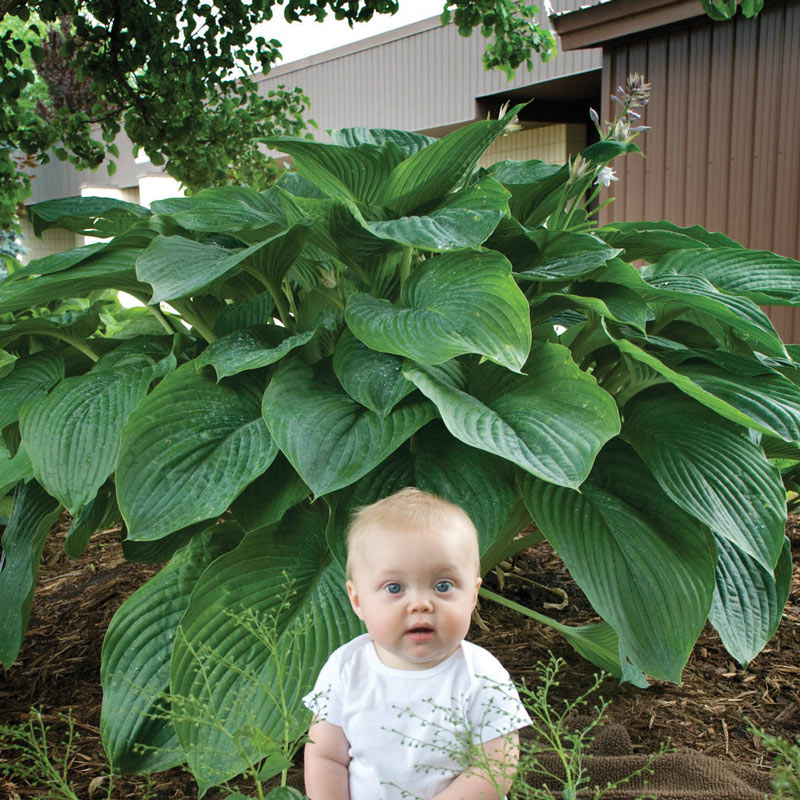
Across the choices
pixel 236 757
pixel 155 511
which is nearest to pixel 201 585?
pixel 155 511

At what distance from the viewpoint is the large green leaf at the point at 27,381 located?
2066 mm

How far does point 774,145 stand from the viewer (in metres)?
6.28

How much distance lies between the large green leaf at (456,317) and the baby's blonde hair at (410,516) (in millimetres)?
346

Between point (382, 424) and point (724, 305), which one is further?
point (724, 305)

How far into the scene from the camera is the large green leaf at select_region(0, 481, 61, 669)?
6.17 ft

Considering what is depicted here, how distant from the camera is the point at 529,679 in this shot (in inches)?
76.7

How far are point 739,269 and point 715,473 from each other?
733mm

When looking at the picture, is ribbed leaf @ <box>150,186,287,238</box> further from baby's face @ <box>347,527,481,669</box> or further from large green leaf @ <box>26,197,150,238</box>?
baby's face @ <box>347,527,481,669</box>

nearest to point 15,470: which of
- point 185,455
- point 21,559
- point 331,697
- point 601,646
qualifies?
point 21,559

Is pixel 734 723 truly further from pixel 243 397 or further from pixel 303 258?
pixel 303 258

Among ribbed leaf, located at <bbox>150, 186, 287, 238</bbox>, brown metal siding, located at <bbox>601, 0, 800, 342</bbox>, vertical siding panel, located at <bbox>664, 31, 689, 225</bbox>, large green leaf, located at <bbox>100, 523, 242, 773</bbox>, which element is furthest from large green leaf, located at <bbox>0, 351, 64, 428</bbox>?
vertical siding panel, located at <bbox>664, 31, 689, 225</bbox>

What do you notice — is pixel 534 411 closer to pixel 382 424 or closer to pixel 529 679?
pixel 382 424

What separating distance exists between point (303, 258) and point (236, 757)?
1.09 m

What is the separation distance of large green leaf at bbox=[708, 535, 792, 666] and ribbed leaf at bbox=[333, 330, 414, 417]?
711 millimetres
